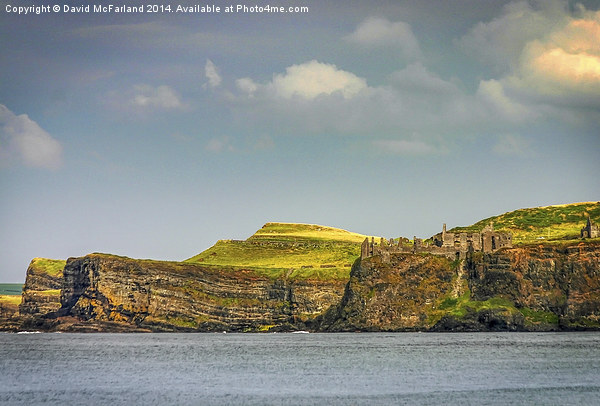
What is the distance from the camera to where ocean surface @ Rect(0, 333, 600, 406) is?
241ft

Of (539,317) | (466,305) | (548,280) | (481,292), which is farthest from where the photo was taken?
(481,292)

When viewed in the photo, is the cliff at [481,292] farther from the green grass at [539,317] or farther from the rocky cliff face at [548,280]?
the green grass at [539,317]

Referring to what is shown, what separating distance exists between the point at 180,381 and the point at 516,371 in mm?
37901

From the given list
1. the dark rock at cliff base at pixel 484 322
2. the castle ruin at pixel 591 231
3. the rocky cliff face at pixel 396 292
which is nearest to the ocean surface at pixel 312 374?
the dark rock at cliff base at pixel 484 322

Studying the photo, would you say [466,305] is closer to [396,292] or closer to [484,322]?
[484,322]

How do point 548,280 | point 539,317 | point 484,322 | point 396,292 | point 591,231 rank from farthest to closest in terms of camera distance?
1. point 591,231
2. point 396,292
3. point 484,322
4. point 548,280
5. point 539,317

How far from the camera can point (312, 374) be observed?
93.1m

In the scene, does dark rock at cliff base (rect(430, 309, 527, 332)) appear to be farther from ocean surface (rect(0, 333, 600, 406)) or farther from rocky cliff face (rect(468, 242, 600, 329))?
ocean surface (rect(0, 333, 600, 406))

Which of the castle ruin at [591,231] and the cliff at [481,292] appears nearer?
the cliff at [481,292]

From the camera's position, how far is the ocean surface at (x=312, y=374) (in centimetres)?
7338

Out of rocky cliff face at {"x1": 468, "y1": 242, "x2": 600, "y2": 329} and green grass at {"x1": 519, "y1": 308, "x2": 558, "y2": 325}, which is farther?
green grass at {"x1": 519, "y1": 308, "x2": 558, "y2": 325}

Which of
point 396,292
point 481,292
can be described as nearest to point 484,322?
point 481,292

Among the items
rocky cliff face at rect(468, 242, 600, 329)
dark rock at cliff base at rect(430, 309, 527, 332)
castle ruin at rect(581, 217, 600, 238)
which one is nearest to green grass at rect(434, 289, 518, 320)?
dark rock at cliff base at rect(430, 309, 527, 332)

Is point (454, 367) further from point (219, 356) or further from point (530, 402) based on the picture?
point (219, 356)
